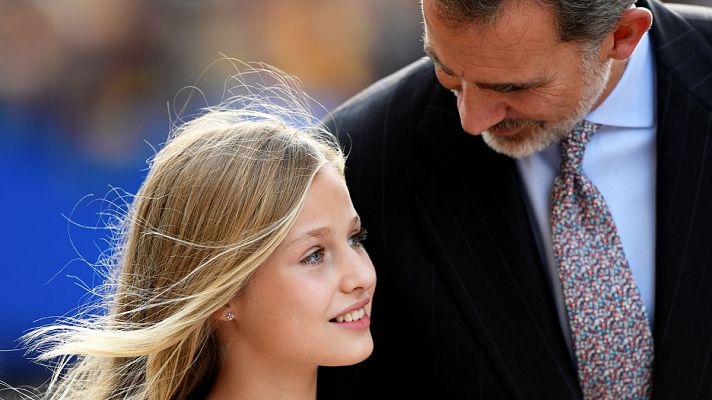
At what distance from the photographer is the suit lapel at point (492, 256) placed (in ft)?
7.91

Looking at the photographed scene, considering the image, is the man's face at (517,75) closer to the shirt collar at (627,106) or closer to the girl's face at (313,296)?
the shirt collar at (627,106)

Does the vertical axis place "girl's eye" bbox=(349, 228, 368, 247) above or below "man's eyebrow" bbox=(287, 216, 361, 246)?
below

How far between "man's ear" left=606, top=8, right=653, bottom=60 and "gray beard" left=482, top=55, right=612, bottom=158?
0.04 m

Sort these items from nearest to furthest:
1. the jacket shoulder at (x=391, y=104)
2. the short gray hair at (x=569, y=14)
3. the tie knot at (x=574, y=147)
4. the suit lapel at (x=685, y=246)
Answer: the short gray hair at (x=569, y=14)
the suit lapel at (x=685, y=246)
the tie knot at (x=574, y=147)
the jacket shoulder at (x=391, y=104)

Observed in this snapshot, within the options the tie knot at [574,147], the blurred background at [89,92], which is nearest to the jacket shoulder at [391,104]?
the tie knot at [574,147]

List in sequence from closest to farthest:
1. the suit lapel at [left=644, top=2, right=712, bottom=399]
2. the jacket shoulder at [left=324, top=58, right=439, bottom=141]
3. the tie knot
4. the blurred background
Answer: the suit lapel at [left=644, top=2, right=712, bottom=399] → the tie knot → the jacket shoulder at [left=324, top=58, right=439, bottom=141] → the blurred background

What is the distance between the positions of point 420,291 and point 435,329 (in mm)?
96

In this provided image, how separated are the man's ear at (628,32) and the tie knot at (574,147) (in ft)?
0.68

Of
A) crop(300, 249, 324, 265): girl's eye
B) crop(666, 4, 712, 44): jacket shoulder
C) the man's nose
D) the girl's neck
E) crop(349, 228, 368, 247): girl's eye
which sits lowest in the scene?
the girl's neck

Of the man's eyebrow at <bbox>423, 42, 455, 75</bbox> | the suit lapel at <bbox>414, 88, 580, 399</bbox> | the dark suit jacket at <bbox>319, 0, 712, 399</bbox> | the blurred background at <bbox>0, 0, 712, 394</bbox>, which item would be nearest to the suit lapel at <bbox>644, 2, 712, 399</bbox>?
the dark suit jacket at <bbox>319, 0, 712, 399</bbox>

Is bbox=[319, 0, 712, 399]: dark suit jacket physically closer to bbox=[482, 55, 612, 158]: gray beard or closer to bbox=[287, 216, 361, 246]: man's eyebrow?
bbox=[482, 55, 612, 158]: gray beard

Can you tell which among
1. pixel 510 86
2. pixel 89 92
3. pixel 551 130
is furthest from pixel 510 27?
pixel 89 92

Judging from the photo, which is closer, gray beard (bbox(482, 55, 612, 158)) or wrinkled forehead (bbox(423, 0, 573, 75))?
wrinkled forehead (bbox(423, 0, 573, 75))

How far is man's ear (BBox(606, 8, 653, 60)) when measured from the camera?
88.9 inches
